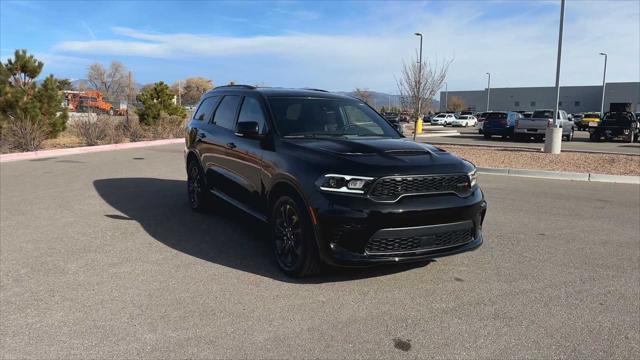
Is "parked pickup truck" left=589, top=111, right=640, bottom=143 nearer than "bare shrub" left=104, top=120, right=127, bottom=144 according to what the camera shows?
No

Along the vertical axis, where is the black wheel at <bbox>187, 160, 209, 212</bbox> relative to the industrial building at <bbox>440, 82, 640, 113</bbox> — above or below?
below

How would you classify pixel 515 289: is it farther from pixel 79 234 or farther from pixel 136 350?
pixel 79 234

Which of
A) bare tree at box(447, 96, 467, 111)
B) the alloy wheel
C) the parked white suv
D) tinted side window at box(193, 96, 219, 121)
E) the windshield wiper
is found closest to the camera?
the alloy wheel

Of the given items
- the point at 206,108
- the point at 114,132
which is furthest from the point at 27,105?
the point at 206,108

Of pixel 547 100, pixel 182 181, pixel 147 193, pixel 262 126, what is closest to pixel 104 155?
pixel 182 181

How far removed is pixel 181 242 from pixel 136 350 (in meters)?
2.54

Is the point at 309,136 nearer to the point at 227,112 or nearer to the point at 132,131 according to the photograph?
the point at 227,112

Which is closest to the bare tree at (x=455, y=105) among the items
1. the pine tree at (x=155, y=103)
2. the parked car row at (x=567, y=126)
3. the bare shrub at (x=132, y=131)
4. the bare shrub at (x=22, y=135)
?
the parked car row at (x=567, y=126)

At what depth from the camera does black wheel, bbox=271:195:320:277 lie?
4.25 m

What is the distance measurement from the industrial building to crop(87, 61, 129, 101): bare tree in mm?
59572

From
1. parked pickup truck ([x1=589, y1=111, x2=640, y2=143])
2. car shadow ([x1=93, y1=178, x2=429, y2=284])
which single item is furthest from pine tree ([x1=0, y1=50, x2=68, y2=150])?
parked pickup truck ([x1=589, y1=111, x2=640, y2=143])

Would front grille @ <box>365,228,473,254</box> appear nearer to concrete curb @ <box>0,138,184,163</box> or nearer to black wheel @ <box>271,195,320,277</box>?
black wheel @ <box>271,195,320,277</box>

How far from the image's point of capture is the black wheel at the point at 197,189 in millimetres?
6991

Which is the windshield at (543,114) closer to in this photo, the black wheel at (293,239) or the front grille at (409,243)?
the front grille at (409,243)
